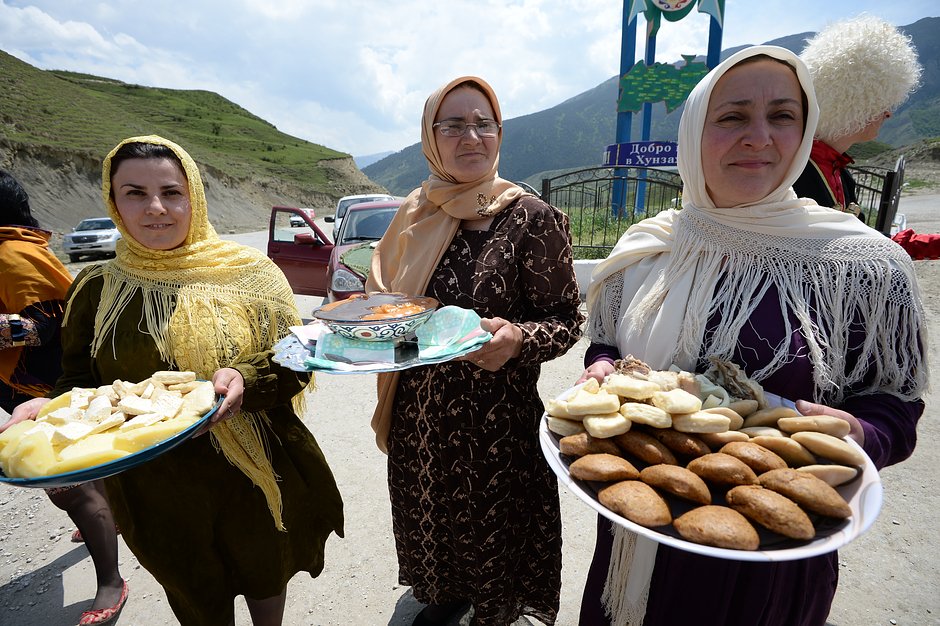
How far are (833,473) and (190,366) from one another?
191cm

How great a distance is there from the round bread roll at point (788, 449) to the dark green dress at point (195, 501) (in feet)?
4.95

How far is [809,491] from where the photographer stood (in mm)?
868

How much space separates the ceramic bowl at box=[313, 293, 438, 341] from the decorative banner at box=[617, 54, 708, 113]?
11.4 metres

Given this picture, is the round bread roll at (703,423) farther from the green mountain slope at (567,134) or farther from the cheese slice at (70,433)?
the green mountain slope at (567,134)

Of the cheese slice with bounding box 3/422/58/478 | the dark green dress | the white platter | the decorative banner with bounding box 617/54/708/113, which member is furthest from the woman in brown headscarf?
the decorative banner with bounding box 617/54/708/113

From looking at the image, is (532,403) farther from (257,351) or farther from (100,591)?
(100,591)

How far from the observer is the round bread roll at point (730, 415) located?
3.42 feet

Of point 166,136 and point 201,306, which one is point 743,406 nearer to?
point 201,306

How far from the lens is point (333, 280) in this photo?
5719 mm

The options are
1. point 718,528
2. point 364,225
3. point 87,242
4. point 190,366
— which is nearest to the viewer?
point 718,528

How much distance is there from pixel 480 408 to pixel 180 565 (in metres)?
1.26

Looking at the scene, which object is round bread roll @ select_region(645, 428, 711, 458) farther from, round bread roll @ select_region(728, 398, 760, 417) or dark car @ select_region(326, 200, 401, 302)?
dark car @ select_region(326, 200, 401, 302)

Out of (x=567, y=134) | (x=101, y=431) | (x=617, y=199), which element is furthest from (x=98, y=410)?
(x=567, y=134)

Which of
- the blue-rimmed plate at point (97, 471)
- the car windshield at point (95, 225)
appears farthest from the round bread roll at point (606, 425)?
the car windshield at point (95, 225)
